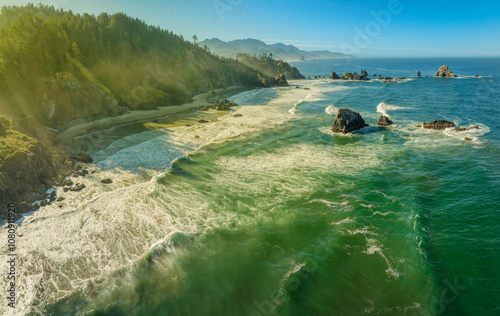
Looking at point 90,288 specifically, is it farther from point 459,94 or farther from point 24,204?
point 459,94

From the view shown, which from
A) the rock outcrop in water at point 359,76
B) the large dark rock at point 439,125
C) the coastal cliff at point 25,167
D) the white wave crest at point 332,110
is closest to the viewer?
the coastal cliff at point 25,167

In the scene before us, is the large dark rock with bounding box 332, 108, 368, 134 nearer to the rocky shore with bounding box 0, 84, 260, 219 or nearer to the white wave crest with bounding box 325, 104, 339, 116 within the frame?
the white wave crest with bounding box 325, 104, 339, 116

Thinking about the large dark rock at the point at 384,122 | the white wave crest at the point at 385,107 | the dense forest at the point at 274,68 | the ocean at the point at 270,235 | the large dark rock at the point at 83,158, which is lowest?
the ocean at the point at 270,235

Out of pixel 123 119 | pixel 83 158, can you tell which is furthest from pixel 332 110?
pixel 83 158

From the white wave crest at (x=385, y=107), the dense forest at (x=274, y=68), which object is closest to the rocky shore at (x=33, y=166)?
the white wave crest at (x=385, y=107)

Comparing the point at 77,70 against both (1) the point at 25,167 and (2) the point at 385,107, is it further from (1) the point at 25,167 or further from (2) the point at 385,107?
(2) the point at 385,107

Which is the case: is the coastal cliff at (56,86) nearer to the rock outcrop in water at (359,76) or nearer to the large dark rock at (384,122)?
the large dark rock at (384,122)
